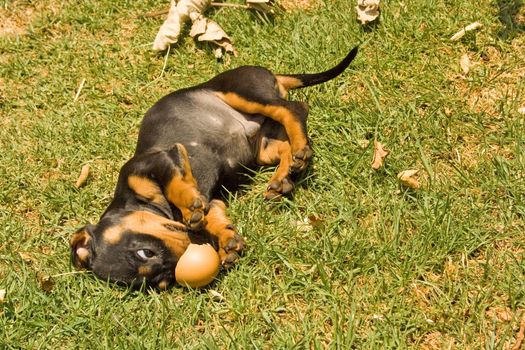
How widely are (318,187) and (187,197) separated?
84 cm

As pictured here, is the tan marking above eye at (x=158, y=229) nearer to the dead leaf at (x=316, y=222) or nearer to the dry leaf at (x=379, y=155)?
the dead leaf at (x=316, y=222)

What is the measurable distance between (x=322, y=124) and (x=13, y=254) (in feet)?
6.93

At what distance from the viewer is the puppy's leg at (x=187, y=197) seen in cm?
376

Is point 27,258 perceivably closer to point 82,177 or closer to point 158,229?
point 82,177

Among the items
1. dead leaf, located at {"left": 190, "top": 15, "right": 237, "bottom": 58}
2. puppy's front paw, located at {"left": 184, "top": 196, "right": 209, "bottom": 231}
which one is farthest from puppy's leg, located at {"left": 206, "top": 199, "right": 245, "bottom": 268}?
dead leaf, located at {"left": 190, "top": 15, "right": 237, "bottom": 58}

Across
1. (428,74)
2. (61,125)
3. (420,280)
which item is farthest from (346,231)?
(61,125)

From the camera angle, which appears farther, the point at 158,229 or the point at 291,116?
the point at 291,116

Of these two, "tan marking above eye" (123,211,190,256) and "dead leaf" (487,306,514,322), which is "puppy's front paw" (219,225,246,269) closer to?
"tan marking above eye" (123,211,190,256)

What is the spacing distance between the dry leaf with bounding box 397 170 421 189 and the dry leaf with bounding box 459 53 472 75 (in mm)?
1088

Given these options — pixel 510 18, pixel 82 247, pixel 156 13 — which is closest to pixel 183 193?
pixel 82 247

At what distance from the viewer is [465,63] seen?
480 cm

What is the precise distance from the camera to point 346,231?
390cm

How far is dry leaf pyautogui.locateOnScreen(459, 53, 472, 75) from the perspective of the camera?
4758mm

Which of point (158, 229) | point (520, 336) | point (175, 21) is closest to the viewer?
point (520, 336)
